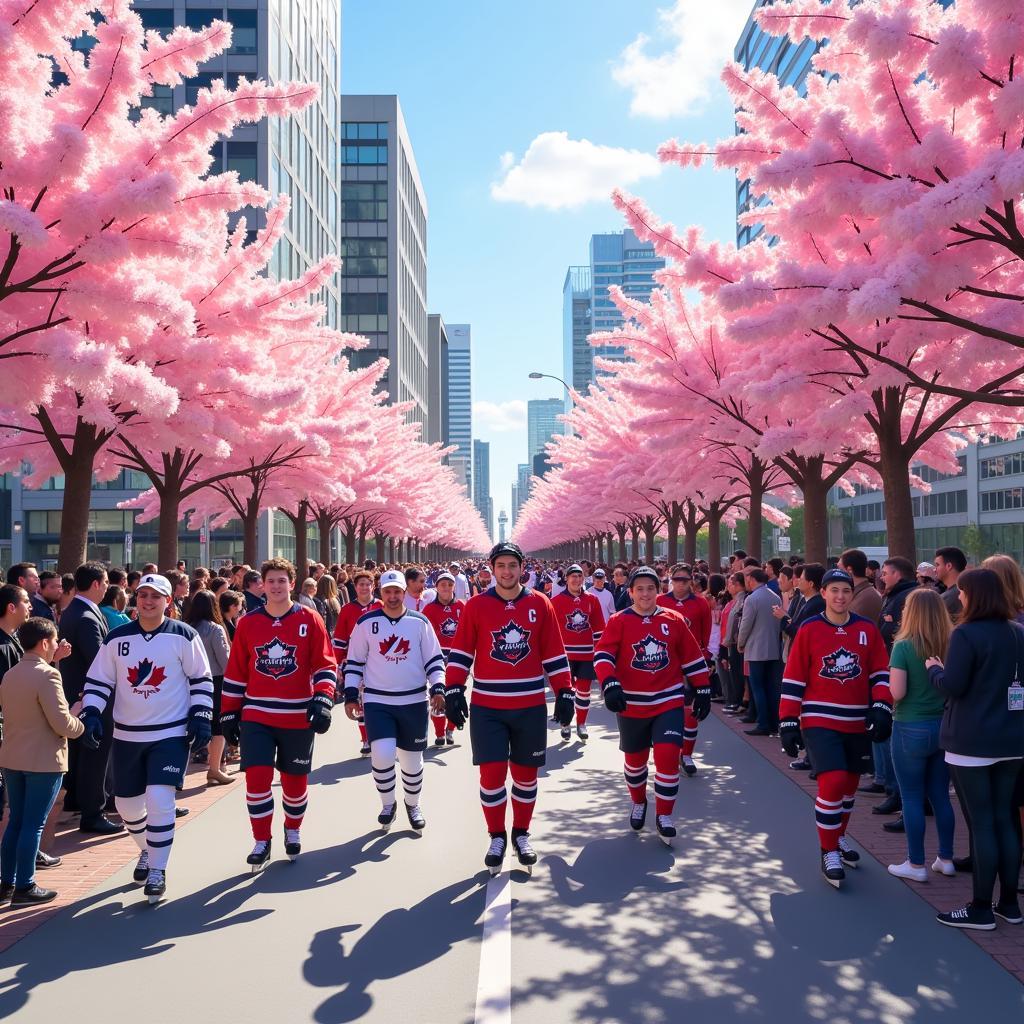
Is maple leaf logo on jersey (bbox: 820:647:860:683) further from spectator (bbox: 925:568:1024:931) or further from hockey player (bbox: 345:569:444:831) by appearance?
hockey player (bbox: 345:569:444:831)

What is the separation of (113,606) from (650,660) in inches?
175

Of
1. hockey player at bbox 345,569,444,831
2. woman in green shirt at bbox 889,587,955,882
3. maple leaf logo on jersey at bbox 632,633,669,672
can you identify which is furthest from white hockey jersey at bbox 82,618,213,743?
woman in green shirt at bbox 889,587,955,882

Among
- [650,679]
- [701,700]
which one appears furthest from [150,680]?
A: [701,700]

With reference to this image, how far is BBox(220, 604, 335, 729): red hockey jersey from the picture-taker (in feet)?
21.7

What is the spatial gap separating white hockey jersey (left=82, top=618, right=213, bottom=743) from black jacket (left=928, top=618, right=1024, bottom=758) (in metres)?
4.15

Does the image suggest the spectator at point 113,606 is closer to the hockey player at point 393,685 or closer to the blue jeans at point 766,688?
the hockey player at point 393,685

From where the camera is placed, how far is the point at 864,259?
1375 cm

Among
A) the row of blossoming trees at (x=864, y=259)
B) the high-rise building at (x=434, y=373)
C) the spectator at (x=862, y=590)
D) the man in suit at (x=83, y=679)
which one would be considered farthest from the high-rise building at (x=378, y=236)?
the man in suit at (x=83, y=679)

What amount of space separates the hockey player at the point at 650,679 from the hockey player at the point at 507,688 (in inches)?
27.0

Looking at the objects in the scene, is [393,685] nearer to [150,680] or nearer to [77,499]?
[150,680]

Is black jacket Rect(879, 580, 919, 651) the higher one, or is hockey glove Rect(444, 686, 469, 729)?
black jacket Rect(879, 580, 919, 651)

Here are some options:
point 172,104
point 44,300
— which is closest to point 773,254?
point 44,300

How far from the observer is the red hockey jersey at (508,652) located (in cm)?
657

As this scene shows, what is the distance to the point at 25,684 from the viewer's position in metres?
5.77
